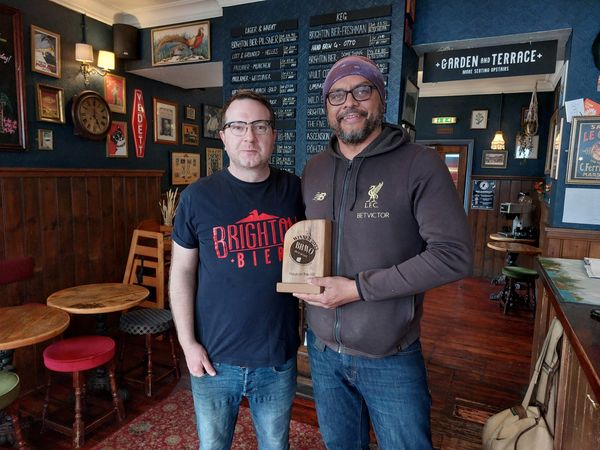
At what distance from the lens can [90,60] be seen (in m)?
3.39

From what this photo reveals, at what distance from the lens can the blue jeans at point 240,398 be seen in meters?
1.37

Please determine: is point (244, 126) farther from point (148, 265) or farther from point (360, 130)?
point (148, 265)

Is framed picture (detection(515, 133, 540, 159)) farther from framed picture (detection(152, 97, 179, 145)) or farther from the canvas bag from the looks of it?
the canvas bag

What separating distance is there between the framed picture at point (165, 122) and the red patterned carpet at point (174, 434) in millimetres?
2821

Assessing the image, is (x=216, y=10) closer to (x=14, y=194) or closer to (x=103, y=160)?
(x=103, y=160)

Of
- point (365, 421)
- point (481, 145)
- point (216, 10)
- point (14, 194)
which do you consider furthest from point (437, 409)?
point (481, 145)

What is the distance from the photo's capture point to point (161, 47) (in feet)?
12.3

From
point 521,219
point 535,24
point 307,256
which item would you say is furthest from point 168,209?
point 521,219

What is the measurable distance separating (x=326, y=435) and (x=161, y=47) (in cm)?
355

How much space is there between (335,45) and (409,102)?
0.71 meters

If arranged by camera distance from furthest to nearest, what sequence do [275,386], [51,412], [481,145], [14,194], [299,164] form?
[481,145], [299,164], [14,194], [51,412], [275,386]

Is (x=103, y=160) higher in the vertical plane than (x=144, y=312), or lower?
higher

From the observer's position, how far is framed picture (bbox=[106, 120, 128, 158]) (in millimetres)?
3797

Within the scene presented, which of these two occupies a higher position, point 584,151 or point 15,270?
point 584,151
